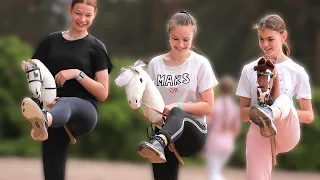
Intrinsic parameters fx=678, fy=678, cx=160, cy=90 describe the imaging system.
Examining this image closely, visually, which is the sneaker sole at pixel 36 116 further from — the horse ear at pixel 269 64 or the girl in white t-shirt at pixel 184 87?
the horse ear at pixel 269 64

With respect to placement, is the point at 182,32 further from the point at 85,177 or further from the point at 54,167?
the point at 85,177

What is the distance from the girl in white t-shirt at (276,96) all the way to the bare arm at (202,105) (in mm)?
242

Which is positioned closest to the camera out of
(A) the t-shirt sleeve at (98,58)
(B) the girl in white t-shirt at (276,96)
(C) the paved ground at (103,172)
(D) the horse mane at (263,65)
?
(D) the horse mane at (263,65)

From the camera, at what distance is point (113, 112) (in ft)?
42.4

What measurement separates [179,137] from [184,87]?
391 millimetres

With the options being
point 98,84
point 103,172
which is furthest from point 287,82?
point 103,172

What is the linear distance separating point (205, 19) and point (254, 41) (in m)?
1.36

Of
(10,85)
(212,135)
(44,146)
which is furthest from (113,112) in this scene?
(44,146)

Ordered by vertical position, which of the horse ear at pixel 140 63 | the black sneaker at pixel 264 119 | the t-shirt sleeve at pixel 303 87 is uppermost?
the horse ear at pixel 140 63

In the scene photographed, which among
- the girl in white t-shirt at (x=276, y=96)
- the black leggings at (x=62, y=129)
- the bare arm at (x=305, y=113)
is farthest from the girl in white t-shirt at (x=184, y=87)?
the bare arm at (x=305, y=113)

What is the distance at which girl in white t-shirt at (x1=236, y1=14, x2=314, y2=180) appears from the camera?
496 cm

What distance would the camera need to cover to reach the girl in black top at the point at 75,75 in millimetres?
5203

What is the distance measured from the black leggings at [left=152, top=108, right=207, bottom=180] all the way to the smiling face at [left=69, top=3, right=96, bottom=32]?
1.04 meters

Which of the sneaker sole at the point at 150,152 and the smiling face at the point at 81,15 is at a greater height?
the smiling face at the point at 81,15
